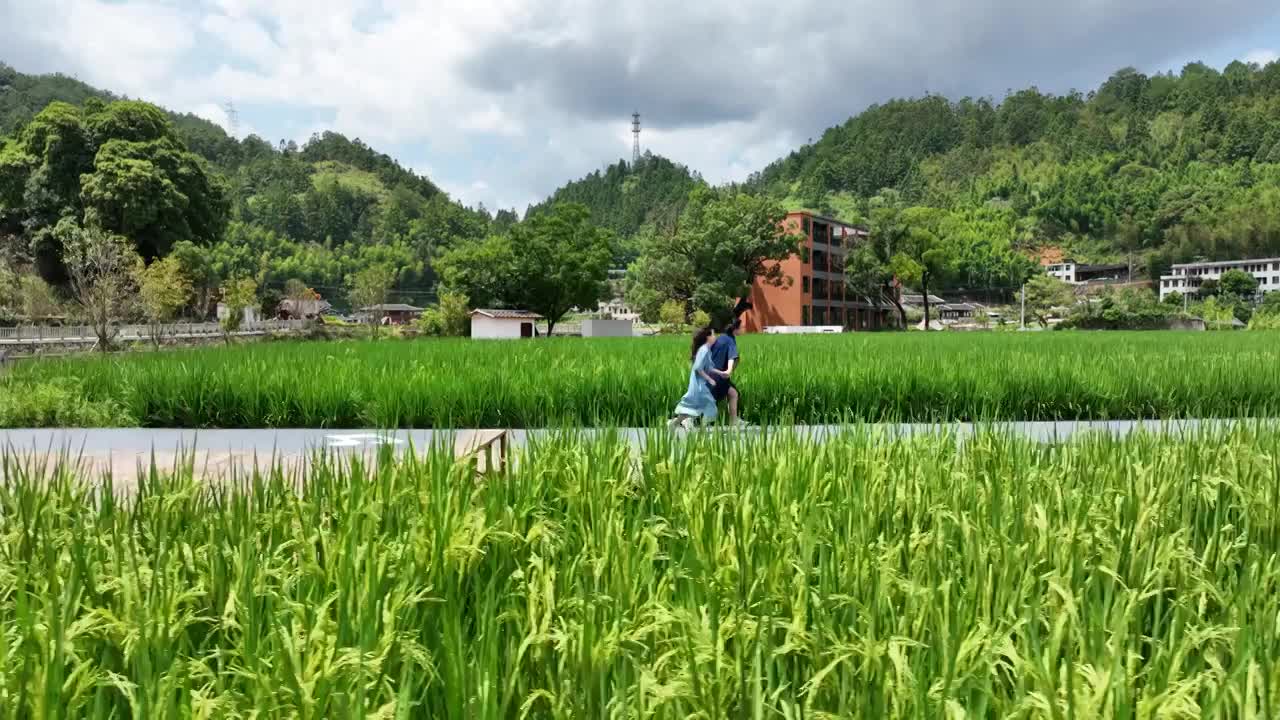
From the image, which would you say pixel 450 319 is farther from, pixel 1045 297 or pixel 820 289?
pixel 1045 297

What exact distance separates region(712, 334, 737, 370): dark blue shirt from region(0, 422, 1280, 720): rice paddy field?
472 centimetres

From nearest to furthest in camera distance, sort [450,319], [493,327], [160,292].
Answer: [160,292]
[493,327]
[450,319]

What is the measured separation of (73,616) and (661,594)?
157 cm

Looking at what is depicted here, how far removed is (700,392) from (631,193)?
529 feet

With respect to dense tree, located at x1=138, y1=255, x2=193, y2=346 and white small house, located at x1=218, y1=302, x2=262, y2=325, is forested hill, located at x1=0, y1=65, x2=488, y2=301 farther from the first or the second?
dense tree, located at x1=138, y1=255, x2=193, y2=346

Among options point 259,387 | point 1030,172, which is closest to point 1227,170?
point 1030,172

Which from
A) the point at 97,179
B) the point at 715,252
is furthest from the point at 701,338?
the point at 715,252

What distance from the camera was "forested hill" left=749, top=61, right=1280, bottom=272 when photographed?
10600 cm

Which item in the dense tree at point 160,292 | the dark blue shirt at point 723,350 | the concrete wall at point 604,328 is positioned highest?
the dense tree at point 160,292

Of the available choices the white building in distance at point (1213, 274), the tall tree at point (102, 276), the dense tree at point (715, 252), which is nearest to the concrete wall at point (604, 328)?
the dense tree at point (715, 252)

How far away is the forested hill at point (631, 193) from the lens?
15200 centimetres

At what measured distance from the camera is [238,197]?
394 feet

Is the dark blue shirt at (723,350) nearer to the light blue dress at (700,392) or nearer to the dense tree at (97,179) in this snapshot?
the light blue dress at (700,392)

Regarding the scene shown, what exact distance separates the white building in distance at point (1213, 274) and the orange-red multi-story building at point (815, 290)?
137ft
